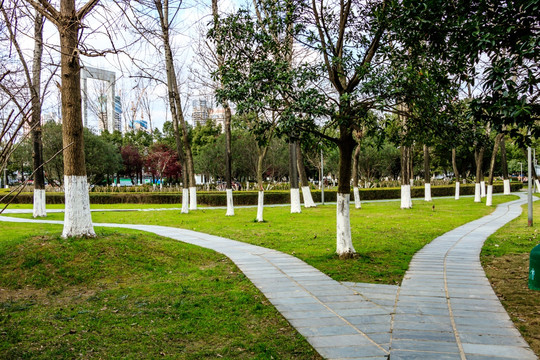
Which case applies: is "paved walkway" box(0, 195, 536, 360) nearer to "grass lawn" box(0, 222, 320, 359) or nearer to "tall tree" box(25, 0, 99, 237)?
"grass lawn" box(0, 222, 320, 359)

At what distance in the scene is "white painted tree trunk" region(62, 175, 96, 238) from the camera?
27.5ft

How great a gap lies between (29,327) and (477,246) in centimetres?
931

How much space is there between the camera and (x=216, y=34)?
34.2 feet

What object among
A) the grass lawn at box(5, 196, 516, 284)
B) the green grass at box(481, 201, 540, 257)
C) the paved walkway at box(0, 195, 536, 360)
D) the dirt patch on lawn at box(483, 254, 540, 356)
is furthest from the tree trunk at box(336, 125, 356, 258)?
the green grass at box(481, 201, 540, 257)

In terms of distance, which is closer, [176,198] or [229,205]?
[229,205]

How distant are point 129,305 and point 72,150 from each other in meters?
4.05

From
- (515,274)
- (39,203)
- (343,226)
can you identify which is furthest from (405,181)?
(39,203)

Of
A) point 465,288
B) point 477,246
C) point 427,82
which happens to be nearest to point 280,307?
point 465,288

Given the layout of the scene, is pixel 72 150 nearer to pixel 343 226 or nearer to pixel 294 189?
pixel 343 226

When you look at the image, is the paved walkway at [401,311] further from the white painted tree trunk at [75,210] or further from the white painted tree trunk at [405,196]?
the white painted tree trunk at [405,196]

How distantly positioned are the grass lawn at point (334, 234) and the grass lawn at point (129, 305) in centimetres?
189

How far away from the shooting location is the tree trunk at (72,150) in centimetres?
840

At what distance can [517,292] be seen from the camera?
6156mm

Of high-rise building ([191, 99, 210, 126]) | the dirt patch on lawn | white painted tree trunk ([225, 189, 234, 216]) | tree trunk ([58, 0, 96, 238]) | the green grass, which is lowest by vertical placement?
the dirt patch on lawn
